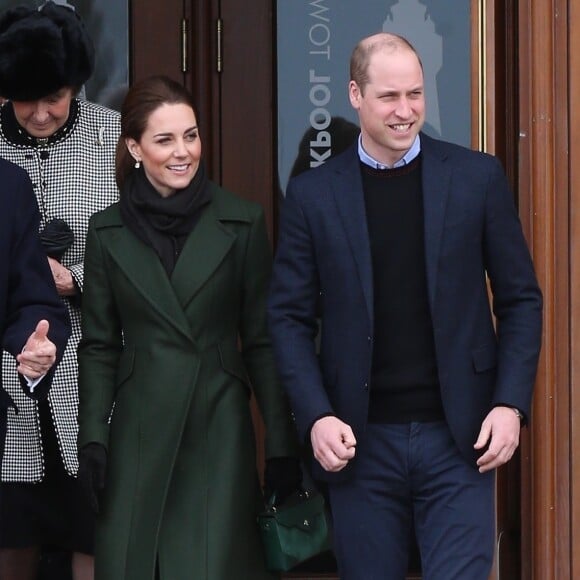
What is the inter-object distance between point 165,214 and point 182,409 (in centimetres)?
55

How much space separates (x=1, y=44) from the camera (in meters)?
5.24

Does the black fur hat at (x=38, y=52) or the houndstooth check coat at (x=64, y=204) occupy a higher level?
the black fur hat at (x=38, y=52)

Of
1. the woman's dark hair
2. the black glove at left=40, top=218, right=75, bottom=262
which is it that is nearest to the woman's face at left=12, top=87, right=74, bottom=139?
the black glove at left=40, top=218, right=75, bottom=262

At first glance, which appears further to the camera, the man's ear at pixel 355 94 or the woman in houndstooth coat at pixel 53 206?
the woman in houndstooth coat at pixel 53 206

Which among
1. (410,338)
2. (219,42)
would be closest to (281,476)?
(410,338)

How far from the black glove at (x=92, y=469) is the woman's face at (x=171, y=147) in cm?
75

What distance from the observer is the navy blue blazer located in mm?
4457

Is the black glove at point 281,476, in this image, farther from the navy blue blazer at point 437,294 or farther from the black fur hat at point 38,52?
the black fur hat at point 38,52

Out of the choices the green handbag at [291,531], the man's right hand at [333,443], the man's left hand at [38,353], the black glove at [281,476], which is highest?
the man's left hand at [38,353]

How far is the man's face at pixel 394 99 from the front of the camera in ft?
14.7

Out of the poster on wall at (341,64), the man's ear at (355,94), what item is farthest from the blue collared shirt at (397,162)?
the poster on wall at (341,64)

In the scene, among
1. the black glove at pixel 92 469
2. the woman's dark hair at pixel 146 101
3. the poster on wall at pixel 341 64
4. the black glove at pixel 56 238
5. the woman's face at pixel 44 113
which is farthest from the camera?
the poster on wall at pixel 341 64

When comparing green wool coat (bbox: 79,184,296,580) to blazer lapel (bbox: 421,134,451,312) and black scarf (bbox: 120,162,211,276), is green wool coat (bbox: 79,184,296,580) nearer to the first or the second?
black scarf (bbox: 120,162,211,276)

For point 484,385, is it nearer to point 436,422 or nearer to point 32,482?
point 436,422
